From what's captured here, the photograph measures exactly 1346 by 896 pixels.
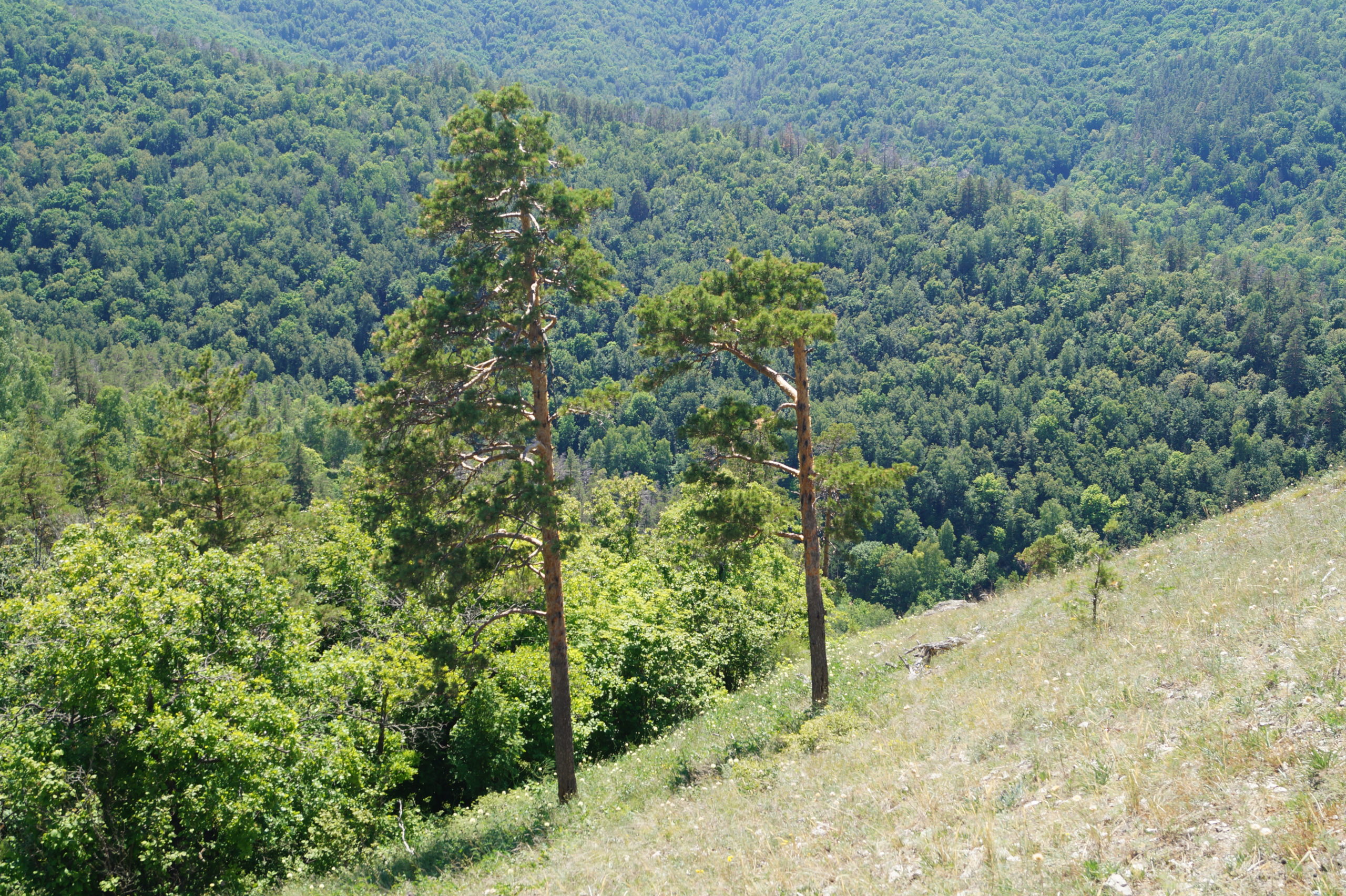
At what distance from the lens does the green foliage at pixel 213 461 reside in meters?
28.0

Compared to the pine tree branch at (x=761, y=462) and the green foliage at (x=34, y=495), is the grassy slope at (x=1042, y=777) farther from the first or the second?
the green foliage at (x=34, y=495)

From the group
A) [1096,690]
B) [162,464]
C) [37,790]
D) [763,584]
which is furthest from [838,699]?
[162,464]

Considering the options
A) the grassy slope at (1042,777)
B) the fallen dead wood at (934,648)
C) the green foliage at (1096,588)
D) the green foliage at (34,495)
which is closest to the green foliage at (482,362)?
the grassy slope at (1042,777)

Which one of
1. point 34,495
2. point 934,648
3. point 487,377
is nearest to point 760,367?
point 487,377

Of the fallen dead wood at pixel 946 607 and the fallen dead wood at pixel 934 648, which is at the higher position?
the fallen dead wood at pixel 934 648

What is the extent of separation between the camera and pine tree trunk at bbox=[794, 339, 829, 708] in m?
16.7

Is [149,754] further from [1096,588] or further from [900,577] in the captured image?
[900,577]

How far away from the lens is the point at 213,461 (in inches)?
1127

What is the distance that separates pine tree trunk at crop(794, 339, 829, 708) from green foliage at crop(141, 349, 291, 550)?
19706 mm

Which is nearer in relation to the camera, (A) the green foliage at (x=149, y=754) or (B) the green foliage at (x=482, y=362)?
(B) the green foliage at (x=482, y=362)

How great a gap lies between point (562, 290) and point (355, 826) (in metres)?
12.2

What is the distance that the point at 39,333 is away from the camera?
16250cm

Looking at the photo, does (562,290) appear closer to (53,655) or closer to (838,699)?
(838,699)

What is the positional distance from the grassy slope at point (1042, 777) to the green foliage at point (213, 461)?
16.1 meters
